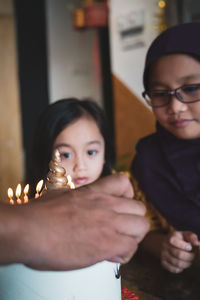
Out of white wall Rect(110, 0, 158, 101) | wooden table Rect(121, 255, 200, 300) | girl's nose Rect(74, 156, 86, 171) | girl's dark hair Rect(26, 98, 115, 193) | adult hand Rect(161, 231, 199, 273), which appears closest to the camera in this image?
wooden table Rect(121, 255, 200, 300)

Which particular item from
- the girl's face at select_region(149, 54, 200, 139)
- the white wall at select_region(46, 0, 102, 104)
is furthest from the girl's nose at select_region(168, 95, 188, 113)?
the white wall at select_region(46, 0, 102, 104)

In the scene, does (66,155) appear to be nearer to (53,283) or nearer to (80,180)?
(80,180)

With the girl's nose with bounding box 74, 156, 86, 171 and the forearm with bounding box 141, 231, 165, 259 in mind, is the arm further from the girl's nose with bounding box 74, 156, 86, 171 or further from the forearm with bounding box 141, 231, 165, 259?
the girl's nose with bounding box 74, 156, 86, 171

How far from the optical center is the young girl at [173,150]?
77 cm

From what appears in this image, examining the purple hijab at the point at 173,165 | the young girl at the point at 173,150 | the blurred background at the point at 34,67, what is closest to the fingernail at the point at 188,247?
the young girl at the point at 173,150

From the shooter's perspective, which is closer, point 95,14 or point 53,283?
point 53,283

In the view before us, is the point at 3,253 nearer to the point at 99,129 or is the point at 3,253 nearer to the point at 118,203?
the point at 118,203

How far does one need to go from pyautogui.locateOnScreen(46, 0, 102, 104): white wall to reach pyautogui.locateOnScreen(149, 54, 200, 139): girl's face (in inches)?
104

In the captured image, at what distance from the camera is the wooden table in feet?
1.63

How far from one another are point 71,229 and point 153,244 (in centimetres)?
61

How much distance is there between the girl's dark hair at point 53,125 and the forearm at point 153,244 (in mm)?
372

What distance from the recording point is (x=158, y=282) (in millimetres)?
553

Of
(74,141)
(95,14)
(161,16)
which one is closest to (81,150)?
(74,141)

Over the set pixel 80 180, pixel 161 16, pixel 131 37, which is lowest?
pixel 80 180
